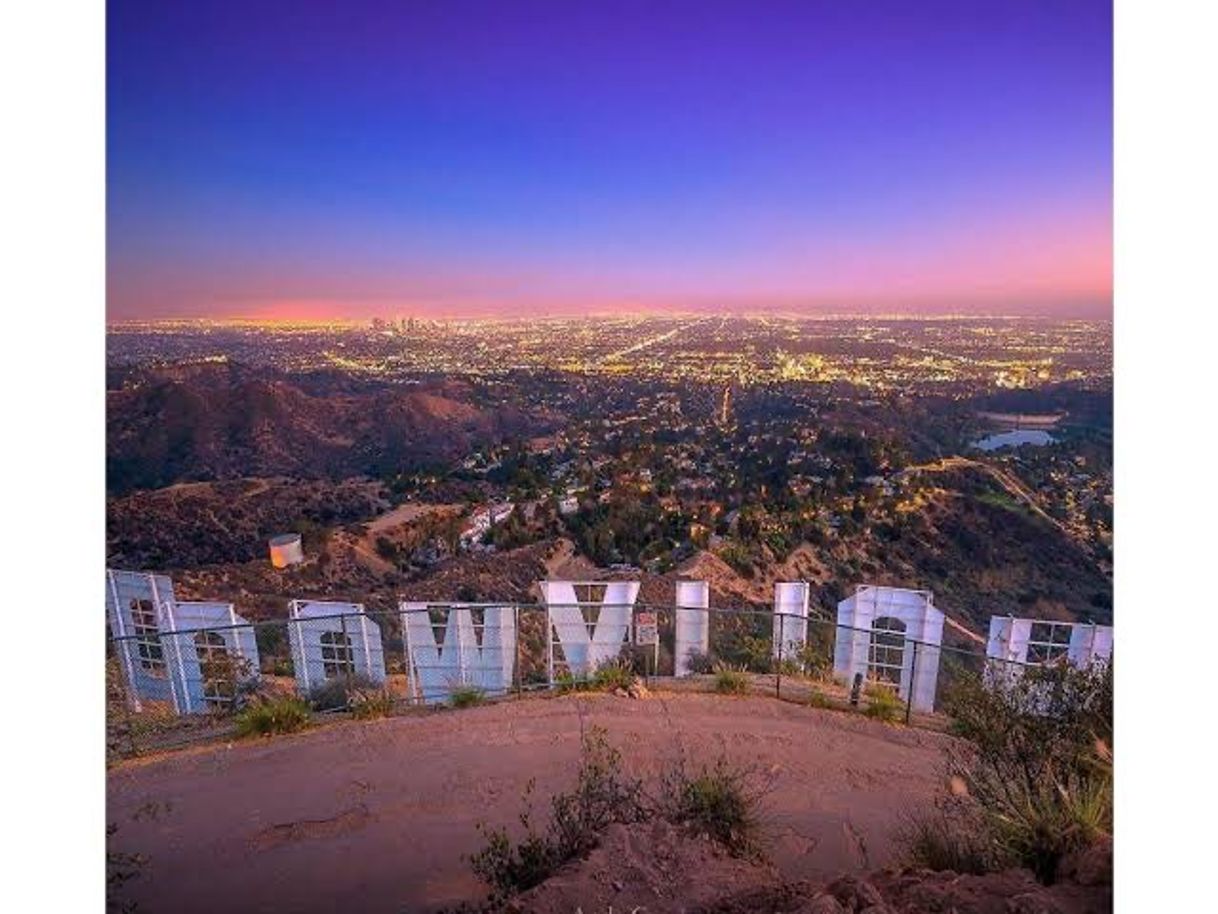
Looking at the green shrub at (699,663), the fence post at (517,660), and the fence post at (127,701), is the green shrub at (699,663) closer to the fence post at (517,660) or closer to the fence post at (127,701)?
the fence post at (517,660)

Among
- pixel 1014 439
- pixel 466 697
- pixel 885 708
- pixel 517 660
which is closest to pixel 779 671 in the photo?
pixel 885 708

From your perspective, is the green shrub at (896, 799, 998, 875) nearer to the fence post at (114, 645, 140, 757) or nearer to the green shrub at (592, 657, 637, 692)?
the green shrub at (592, 657, 637, 692)

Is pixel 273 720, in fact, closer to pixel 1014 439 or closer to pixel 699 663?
pixel 699 663

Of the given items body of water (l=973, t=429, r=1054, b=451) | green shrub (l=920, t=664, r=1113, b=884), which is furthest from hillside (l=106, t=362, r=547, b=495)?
body of water (l=973, t=429, r=1054, b=451)
